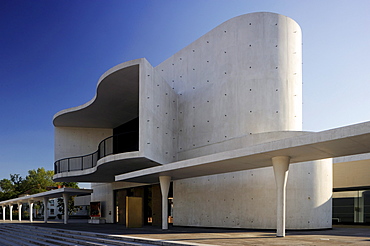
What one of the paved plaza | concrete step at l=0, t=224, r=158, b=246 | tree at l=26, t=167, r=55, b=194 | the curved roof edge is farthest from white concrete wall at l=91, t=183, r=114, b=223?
tree at l=26, t=167, r=55, b=194

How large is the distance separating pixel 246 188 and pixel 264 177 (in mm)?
1228

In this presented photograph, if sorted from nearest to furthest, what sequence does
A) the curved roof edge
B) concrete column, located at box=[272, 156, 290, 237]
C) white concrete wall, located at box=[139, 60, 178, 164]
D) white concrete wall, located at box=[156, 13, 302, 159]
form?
concrete column, located at box=[272, 156, 290, 237], white concrete wall, located at box=[139, 60, 178, 164], the curved roof edge, white concrete wall, located at box=[156, 13, 302, 159]

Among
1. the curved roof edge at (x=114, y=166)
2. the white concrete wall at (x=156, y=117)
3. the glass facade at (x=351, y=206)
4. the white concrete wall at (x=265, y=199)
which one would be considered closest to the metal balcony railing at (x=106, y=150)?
the curved roof edge at (x=114, y=166)

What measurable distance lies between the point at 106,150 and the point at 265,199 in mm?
15291

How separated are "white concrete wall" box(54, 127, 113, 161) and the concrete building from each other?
6239 mm

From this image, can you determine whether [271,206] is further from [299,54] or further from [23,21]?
[23,21]

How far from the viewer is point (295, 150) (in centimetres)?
1145

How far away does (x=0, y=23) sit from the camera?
25.9 meters

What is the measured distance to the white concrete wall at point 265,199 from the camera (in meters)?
16.9

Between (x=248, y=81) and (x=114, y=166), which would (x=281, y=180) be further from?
(x=114, y=166)

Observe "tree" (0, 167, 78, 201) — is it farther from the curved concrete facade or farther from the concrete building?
the curved concrete facade

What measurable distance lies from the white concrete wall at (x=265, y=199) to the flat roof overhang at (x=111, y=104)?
774cm

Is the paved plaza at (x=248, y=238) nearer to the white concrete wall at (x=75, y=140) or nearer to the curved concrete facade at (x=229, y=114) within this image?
the curved concrete facade at (x=229, y=114)

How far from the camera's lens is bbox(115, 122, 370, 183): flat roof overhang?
9805 millimetres
